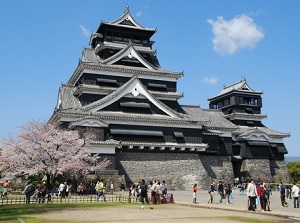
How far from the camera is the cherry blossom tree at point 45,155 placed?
31.4 metres

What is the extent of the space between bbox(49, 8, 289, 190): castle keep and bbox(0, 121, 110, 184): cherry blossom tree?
313 centimetres

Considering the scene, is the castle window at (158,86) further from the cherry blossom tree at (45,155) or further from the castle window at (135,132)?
the cherry blossom tree at (45,155)

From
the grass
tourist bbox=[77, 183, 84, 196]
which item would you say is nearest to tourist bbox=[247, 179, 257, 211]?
the grass

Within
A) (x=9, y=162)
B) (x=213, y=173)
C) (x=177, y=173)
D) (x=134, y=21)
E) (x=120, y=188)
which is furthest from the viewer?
(x=134, y=21)

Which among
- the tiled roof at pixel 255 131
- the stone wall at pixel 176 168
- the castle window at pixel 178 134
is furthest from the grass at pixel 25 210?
the tiled roof at pixel 255 131

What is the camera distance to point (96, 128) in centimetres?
3762

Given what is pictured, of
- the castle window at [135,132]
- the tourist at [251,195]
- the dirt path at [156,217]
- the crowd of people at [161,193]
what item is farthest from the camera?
the castle window at [135,132]

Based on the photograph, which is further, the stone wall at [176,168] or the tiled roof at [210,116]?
the tiled roof at [210,116]

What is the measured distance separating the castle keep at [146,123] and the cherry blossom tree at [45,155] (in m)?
3.13

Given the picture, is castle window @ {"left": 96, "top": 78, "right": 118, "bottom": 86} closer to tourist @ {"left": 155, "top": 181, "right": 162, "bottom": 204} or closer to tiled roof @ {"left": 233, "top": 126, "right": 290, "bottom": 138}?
tiled roof @ {"left": 233, "top": 126, "right": 290, "bottom": 138}

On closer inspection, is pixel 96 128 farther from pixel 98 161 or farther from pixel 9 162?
pixel 9 162

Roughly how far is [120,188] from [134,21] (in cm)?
2579

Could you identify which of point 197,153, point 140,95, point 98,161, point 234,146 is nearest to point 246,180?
point 234,146

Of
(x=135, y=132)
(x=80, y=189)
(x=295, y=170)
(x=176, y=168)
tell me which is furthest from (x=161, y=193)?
(x=295, y=170)
